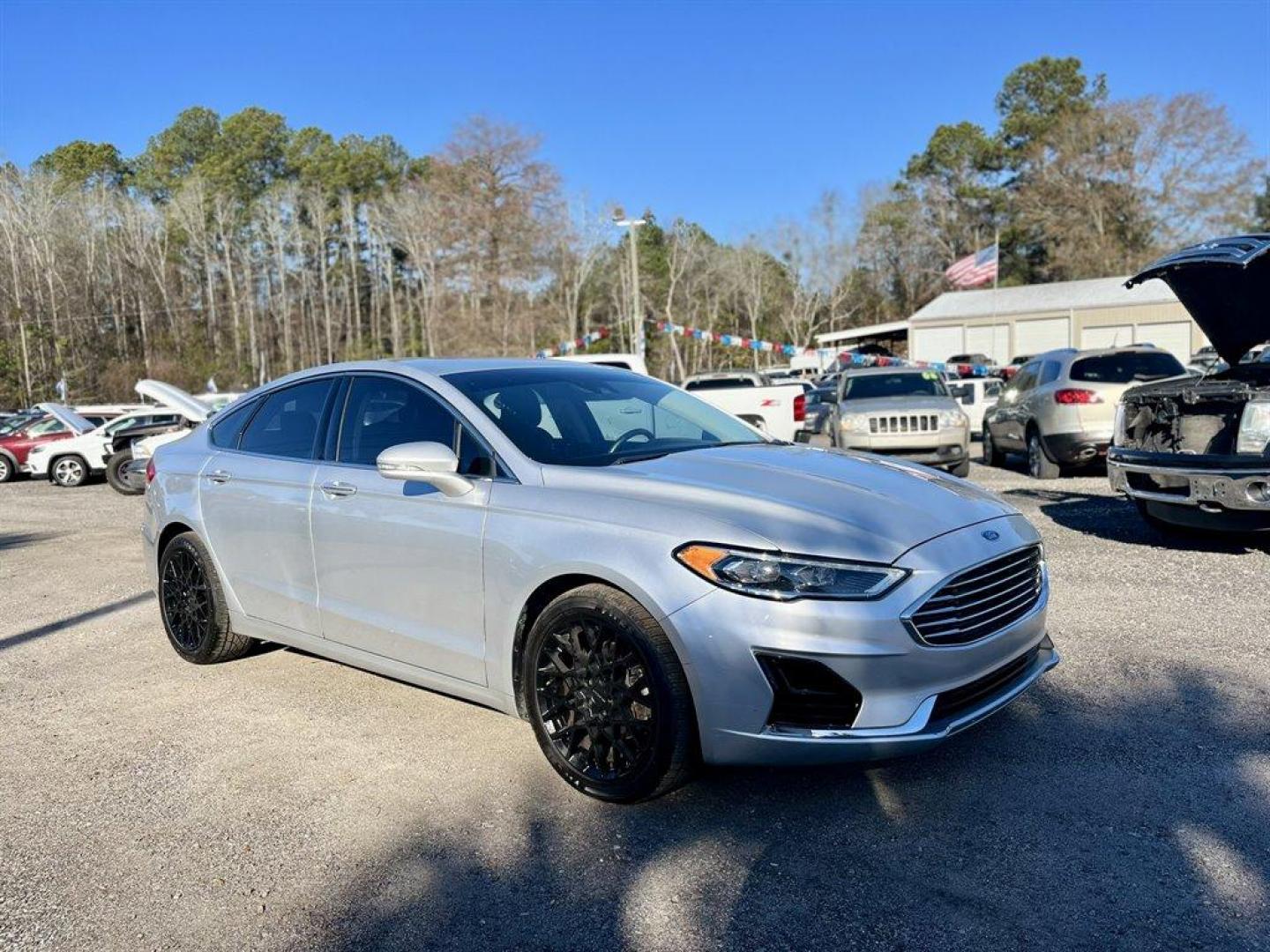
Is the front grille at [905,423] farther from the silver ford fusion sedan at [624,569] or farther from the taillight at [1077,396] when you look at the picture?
the silver ford fusion sedan at [624,569]

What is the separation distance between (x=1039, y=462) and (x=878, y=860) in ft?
32.6

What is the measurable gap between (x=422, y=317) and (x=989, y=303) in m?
32.6

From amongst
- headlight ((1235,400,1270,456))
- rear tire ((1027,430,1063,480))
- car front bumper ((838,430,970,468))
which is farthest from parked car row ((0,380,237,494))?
headlight ((1235,400,1270,456))

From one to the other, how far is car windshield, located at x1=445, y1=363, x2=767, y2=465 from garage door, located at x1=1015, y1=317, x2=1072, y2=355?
4755 centimetres

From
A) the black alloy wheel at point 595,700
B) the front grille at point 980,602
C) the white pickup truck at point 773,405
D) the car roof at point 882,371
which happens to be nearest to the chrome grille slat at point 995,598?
the front grille at point 980,602

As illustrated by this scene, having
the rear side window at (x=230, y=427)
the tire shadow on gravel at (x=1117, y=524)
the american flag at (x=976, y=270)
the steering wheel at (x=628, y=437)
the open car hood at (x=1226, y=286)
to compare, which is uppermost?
the american flag at (x=976, y=270)

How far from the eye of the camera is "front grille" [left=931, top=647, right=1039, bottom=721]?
10.7 ft

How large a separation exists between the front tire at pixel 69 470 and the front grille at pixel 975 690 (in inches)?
769

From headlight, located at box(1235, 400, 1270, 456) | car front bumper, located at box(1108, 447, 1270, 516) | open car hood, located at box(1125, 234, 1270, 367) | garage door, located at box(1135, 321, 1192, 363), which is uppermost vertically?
garage door, located at box(1135, 321, 1192, 363)

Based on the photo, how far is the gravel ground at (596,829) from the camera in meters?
2.79

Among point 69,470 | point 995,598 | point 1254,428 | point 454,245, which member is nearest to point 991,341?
point 454,245

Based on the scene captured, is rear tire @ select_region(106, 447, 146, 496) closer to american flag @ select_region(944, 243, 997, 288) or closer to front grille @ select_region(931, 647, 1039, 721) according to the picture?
front grille @ select_region(931, 647, 1039, 721)

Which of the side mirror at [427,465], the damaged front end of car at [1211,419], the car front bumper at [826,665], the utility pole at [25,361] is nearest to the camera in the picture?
the car front bumper at [826,665]

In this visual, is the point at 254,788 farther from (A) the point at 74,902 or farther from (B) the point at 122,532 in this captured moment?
(B) the point at 122,532
